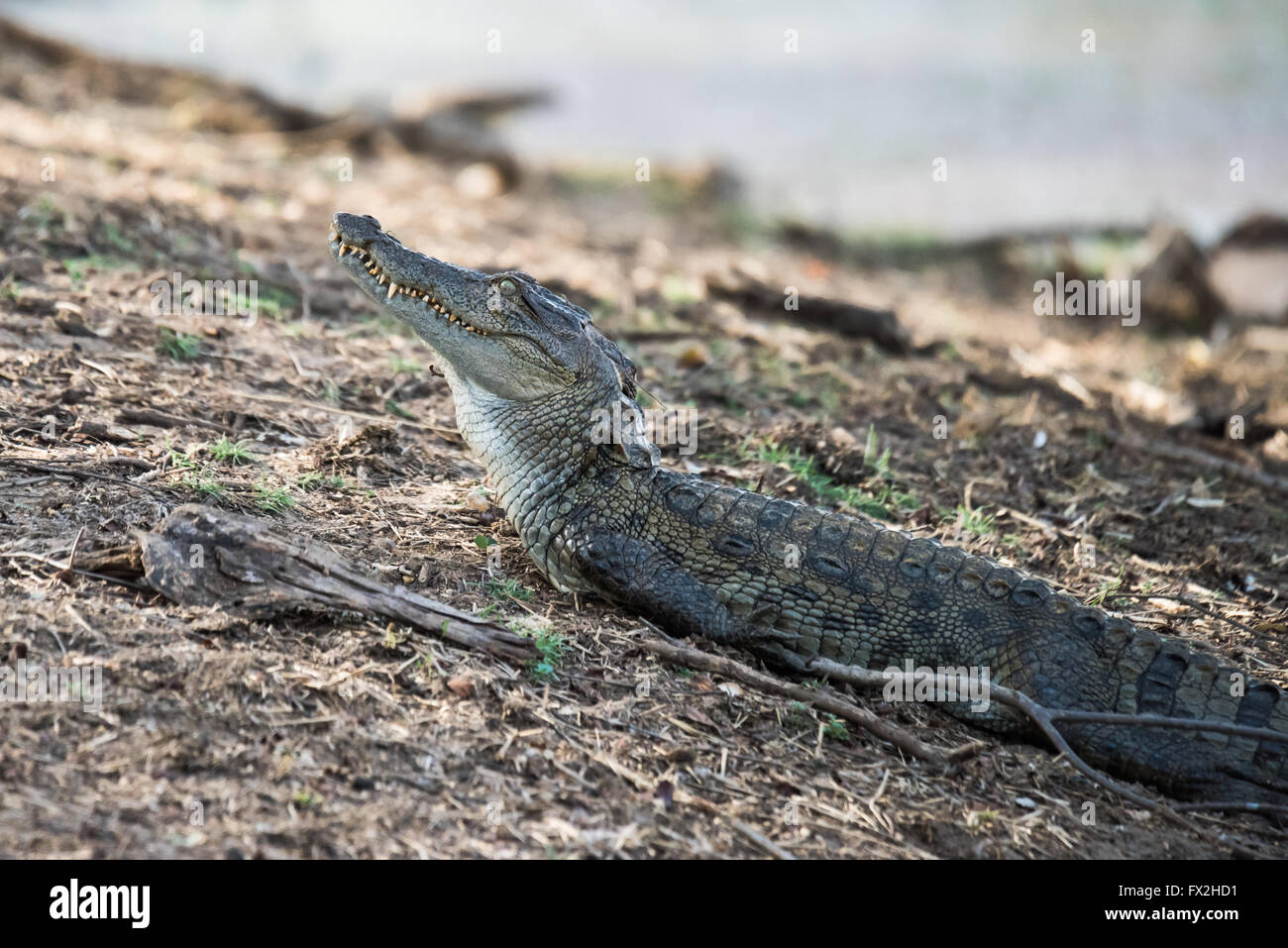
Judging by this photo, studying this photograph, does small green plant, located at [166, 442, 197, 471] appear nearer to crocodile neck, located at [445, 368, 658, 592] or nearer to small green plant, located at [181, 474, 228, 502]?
small green plant, located at [181, 474, 228, 502]

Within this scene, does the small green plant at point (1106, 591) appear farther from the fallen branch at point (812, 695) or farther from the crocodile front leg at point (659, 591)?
the crocodile front leg at point (659, 591)

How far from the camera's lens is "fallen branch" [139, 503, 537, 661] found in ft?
11.8

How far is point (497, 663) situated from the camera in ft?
12.3

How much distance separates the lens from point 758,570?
437cm

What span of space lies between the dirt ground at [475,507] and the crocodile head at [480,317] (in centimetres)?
68

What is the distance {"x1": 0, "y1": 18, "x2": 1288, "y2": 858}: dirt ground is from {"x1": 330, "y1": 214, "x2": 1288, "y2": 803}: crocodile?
0.24 metres

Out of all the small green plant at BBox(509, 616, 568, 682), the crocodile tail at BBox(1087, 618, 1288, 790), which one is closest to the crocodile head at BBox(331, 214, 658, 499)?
the small green plant at BBox(509, 616, 568, 682)

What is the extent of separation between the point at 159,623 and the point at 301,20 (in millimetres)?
17104

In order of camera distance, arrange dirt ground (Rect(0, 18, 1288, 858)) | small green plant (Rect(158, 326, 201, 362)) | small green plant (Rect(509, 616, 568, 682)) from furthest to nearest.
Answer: small green plant (Rect(158, 326, 201, 362)) < small green plant (Rect(509, 616, 568, 682)) < dirt ground (Rect(0, 18, 1288, 858))

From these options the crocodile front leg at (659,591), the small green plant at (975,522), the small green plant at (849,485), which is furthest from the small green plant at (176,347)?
the small green plant at (975,522)

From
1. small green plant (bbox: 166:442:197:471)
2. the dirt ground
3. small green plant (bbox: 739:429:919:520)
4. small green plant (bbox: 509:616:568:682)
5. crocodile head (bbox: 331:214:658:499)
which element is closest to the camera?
the dirt ground

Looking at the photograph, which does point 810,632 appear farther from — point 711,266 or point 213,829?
point 711,266

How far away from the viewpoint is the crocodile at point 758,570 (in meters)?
4.21

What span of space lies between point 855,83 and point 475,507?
15118mm
